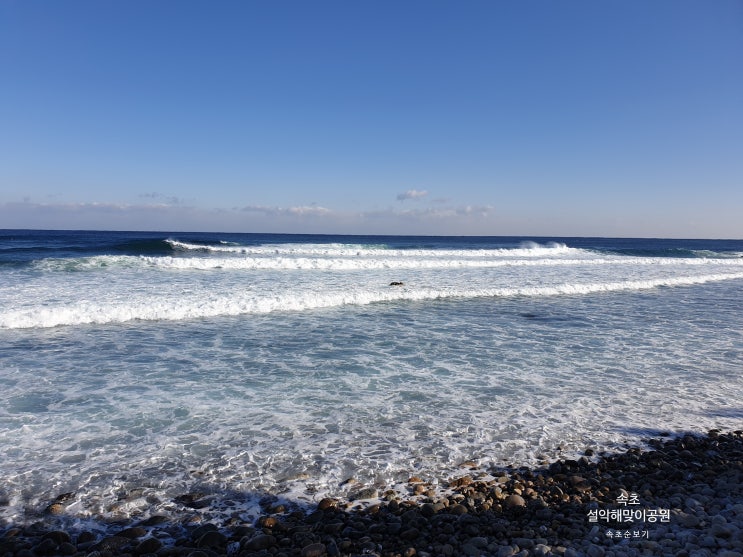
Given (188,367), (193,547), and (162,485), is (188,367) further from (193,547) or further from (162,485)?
(193,547)

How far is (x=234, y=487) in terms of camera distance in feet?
13.1

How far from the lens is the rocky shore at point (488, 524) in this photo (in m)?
3.14

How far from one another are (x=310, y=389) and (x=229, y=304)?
6.90 meters

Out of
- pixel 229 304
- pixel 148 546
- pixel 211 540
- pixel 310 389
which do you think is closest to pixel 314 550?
pixel 211 540

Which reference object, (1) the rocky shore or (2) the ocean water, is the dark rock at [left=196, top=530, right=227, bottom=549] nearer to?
(1) the rocky shore

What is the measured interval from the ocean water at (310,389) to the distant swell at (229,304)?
7cm

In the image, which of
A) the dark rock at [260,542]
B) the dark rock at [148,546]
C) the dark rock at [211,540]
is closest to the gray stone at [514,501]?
the dark rock at [260,542]

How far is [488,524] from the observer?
3465mm

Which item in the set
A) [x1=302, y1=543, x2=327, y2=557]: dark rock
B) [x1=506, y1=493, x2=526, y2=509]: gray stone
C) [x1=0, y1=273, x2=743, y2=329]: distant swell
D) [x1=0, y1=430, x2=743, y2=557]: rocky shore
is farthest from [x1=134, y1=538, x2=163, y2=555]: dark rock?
[x1=0, y1=273, x2=743, y2=329]: distant swell

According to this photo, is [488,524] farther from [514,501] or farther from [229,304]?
[229,304]

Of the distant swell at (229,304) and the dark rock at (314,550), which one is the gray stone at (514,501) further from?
the distant swell at (229,304)

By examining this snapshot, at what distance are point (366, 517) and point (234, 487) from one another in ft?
3.90

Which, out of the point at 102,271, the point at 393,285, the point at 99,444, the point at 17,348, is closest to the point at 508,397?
the point at 99,444

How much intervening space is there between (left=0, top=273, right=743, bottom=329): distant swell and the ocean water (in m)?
0.07
